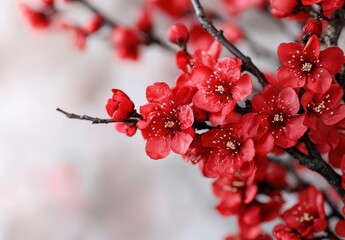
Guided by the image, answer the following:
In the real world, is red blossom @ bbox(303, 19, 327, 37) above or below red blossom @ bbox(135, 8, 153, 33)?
below

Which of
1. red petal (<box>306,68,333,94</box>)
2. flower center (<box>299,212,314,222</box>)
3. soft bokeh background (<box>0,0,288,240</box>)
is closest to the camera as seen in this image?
red petal (<box>306,68,333,94</box>)

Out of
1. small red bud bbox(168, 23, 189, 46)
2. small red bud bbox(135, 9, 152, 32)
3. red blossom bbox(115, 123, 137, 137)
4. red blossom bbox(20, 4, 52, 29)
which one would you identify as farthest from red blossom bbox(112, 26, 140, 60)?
red blossom bbox(115, 123, 137, 137)

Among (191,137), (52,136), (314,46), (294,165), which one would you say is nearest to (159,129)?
(191,137)

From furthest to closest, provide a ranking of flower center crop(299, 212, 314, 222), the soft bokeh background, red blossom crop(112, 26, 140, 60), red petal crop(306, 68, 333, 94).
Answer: the soft bokeh background, red blossom crop(112, 26, 140, 60), flower center crop(299, 212, 314, 222), red petal crop(306, 68, 333, 94)

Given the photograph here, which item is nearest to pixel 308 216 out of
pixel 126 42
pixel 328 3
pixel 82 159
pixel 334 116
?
pixel 334 116

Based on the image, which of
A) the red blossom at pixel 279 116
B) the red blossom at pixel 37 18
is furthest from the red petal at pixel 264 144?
the red blossom at pixel 37 18

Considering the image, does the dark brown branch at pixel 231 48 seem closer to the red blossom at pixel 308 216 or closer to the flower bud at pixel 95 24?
the red blossom at pixel 308 216

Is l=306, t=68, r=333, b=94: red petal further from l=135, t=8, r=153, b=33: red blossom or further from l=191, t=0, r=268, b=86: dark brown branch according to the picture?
l=135, t=8, r=153, b=33: red blossom

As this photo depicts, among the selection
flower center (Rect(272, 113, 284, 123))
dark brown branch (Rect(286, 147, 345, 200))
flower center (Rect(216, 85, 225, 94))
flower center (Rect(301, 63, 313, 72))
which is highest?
flower center (Rect(301, 63, 313, 72))
